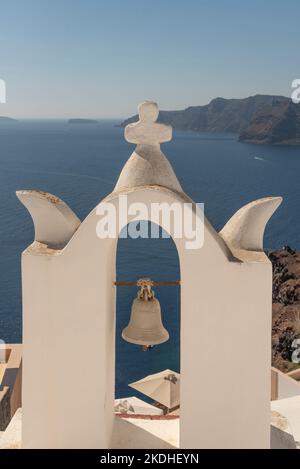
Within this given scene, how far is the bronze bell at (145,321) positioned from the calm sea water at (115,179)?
19.0m

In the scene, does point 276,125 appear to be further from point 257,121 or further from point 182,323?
point 182,323

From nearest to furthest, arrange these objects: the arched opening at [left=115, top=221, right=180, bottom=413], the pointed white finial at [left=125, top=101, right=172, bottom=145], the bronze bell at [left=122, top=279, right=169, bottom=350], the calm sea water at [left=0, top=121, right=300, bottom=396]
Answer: the pointed white finial at [left=125, top=101, right=172, bottom=145] < the bronze bell at [left=122, top=279, right=169, bottom=350] < the arched opening at [left=115, top=221, right=180, bottom=413] < the calm sea water at [left=0, top=121, right=300, bottom=396]

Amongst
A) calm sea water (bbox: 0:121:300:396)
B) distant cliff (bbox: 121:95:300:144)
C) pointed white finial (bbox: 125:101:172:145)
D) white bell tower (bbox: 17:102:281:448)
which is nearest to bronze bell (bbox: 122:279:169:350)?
white bell tower (bbox: 17:102:281:448)

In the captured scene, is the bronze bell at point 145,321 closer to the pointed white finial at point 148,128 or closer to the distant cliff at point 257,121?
the pointed white finial at point 148,128

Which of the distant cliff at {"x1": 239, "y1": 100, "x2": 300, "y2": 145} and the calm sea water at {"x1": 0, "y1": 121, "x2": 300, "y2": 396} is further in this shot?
the distant cliff at {"x1": 239, "y1": 100, "x2": 300, "y2": 145}

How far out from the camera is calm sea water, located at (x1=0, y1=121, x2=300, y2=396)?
29641 mm

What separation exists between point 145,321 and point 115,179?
2695 inches

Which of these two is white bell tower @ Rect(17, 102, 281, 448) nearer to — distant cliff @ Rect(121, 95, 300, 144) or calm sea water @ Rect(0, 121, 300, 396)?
calm sea water @ Rect(0, 121, 300, 396)

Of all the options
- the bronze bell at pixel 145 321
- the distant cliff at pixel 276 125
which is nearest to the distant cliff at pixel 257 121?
the distant cliff at pixel 276 125

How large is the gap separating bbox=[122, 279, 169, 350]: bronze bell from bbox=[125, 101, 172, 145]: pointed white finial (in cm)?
119

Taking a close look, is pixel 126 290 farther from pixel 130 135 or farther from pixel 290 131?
pixel 290 131

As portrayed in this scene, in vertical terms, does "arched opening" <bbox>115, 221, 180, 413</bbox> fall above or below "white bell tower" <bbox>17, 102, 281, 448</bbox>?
above

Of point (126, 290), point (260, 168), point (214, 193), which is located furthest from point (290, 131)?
point (126, 290)

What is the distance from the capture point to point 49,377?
3.77 meters
